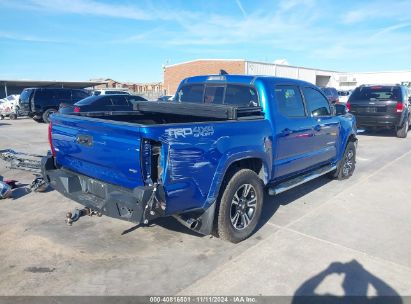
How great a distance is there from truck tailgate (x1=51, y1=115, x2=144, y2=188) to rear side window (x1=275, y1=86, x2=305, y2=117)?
93.5 inches

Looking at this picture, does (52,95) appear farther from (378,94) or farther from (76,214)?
(76,214)

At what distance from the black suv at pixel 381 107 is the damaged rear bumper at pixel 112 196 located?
→ 11351 mm

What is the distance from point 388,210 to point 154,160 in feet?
13.5

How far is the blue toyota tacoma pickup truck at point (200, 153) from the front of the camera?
324cm

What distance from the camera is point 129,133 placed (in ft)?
10.4

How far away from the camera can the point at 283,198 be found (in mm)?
5984

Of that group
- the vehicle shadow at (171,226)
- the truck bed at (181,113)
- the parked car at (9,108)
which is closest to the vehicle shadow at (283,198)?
the vehicle shadow at (171,226)

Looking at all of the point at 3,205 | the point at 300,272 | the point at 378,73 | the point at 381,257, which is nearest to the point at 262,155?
the point at 300,272

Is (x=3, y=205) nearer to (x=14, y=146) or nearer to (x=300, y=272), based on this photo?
(x=300, y=272)

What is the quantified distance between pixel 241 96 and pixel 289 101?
2.35 ft

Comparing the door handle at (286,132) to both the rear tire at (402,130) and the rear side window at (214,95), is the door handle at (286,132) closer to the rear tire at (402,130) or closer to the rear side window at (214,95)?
the rear side window at (214,95)

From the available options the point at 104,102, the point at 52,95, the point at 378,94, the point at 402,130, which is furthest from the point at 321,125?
the point at 52,95

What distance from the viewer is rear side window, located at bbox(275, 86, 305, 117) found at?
4896 millimetres

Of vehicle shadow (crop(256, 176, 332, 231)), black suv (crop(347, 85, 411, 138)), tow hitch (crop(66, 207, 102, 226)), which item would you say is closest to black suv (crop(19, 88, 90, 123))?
black suv (crop(347, 85, 411, 138))
